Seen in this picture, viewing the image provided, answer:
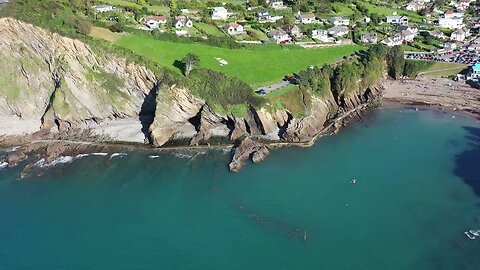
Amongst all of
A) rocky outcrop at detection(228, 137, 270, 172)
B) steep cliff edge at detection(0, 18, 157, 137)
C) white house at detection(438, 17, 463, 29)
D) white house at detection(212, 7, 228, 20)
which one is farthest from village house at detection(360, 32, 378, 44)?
steep cliff edge at detection(0, 18, 157, 137)

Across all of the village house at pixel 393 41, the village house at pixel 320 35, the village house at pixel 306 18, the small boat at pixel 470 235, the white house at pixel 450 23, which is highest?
the village house at pixel 306 18

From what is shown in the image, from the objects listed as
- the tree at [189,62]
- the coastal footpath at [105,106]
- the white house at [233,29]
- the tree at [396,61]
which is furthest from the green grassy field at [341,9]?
the tree at [189,62]

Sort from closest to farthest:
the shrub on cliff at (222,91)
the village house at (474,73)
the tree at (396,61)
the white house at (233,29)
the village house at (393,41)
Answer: the shrub on cliff at (222,91)
the village house at (474,73)
the tree at (396,61)
the white house at (233,29)
the village house at (393,41)

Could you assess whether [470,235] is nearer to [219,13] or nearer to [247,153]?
[247,153]

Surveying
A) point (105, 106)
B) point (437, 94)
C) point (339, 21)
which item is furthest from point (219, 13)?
point (437, 94)

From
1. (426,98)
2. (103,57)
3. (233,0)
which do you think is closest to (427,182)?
(426,98)

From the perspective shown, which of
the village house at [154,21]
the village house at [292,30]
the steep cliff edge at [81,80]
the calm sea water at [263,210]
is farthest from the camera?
the village house at [292,30]

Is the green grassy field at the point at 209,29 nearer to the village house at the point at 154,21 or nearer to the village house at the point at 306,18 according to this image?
the village house at the point at 154,21

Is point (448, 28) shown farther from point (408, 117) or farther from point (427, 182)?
point (427, 182)
